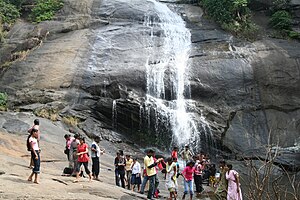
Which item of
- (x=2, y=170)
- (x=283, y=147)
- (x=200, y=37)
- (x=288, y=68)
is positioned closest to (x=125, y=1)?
(x=200, y=37)

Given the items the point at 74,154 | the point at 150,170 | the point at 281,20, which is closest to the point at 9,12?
the point at 281,20

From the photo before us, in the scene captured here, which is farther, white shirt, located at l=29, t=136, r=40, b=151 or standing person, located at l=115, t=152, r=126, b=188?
standing person, located at l=115, t=152, r=126, b=188

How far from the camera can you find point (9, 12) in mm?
31688

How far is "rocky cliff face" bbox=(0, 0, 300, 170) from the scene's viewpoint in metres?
23.4

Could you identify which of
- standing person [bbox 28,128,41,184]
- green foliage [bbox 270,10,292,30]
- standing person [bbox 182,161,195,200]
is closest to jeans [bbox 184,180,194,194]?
standing person [bbox 182,161,195,200]

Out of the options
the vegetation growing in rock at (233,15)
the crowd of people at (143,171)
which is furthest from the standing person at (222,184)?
the vegetation growing in rock at (233,15)

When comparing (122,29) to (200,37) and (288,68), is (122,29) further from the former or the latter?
(288,68)

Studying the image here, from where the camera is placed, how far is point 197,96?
82.6 ft

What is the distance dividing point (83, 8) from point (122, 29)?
4.23 metres

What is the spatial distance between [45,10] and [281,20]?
1695cm

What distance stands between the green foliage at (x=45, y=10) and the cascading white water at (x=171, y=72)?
6.73 metres

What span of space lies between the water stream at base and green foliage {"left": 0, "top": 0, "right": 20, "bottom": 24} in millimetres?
9835

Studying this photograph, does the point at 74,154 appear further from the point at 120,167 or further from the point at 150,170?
the point at 150,170

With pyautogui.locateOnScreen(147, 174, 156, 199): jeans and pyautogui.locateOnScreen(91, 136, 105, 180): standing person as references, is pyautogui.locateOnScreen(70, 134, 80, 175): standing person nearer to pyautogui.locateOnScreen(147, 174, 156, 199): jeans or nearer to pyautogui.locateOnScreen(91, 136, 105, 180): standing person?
pyautogui.locateOnScreen(91, 136, 105, 180): standing person
